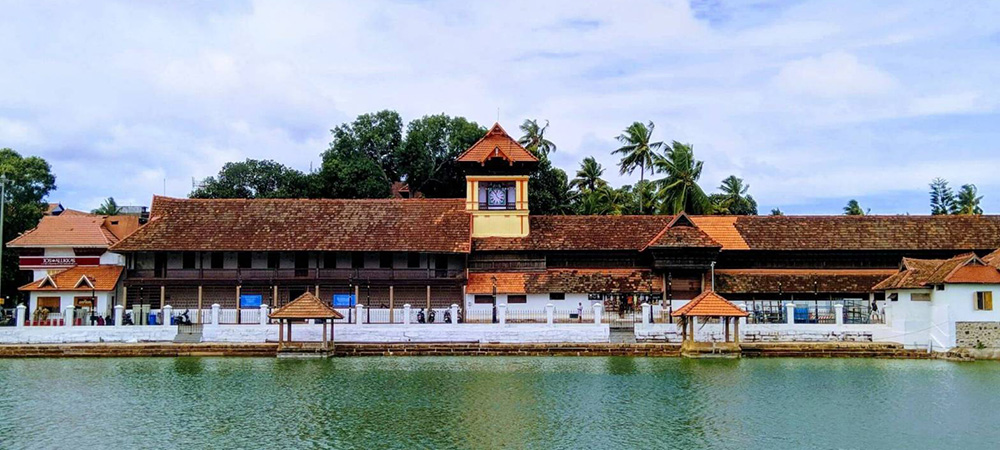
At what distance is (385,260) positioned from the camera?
1362 inches

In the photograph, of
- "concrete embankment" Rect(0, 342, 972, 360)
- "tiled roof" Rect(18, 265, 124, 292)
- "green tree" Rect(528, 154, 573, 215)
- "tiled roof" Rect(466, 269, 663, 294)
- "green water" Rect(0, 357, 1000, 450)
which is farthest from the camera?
"green tree" Rect(528, 154, 573, 215)

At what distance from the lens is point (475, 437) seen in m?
15.7

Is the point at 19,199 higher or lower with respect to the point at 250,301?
higher

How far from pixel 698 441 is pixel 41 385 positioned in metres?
14.9

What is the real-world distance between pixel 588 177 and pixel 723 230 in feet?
60.4

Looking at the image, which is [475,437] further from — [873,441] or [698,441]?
[873,441]

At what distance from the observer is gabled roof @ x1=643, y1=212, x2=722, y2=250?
3262 cm

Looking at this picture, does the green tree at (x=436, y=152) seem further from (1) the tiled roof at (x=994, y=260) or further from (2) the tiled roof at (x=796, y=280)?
(1) the tiled roof at (x=994, y=260)

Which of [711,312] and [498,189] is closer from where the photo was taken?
[711,312]

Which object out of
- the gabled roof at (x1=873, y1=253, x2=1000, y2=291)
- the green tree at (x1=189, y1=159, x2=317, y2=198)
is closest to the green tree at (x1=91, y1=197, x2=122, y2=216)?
the green tree at (x1=189, y1=159, x2=317, y2=198)

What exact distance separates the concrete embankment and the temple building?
430 centimetres

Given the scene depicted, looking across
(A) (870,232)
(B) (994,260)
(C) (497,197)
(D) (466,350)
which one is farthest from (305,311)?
(B) (994,260)

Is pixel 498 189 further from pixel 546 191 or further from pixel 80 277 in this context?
pixel 80 277

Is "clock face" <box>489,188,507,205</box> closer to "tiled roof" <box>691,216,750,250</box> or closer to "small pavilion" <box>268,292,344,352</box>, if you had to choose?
"tiled roof" <box>691,216,750,250</box>
